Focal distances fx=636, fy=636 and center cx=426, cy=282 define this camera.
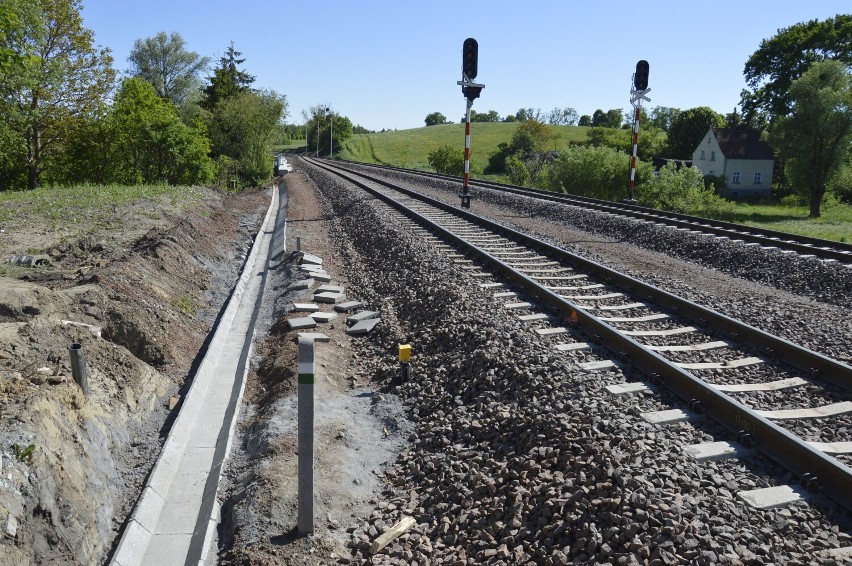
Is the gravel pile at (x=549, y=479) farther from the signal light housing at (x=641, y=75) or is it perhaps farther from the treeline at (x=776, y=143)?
the treeline at (x=776, y=143)

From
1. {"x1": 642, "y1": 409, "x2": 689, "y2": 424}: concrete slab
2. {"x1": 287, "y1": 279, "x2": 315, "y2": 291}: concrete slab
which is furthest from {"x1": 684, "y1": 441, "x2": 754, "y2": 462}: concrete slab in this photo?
Answer: {"x1": 287, "y1": 279, "x2": 315, "y2": 291}: concrete slab

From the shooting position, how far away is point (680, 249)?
Answer: 13562 mm

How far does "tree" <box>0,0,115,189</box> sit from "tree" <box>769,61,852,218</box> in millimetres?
41342

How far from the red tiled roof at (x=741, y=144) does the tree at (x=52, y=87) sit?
55475 mm

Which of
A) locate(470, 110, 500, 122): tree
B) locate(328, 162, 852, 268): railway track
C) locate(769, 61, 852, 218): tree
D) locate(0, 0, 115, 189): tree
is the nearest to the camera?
locate(328, 162, 852, 268): railway track

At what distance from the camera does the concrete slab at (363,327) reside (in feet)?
29.6

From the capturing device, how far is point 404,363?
282 inches

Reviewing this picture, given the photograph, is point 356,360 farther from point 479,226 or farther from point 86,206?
point 86,206

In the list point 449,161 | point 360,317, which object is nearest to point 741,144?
point 449,161

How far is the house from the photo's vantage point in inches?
2458

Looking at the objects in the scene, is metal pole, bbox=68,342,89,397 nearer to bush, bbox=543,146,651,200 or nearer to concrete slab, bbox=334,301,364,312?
concrete slab, bbox=334,301,364,312

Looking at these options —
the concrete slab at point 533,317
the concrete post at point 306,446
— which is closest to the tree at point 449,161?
the concrete slab at point 533,317

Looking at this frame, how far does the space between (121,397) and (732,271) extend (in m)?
10.3

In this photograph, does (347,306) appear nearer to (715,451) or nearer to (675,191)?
(715,451)
